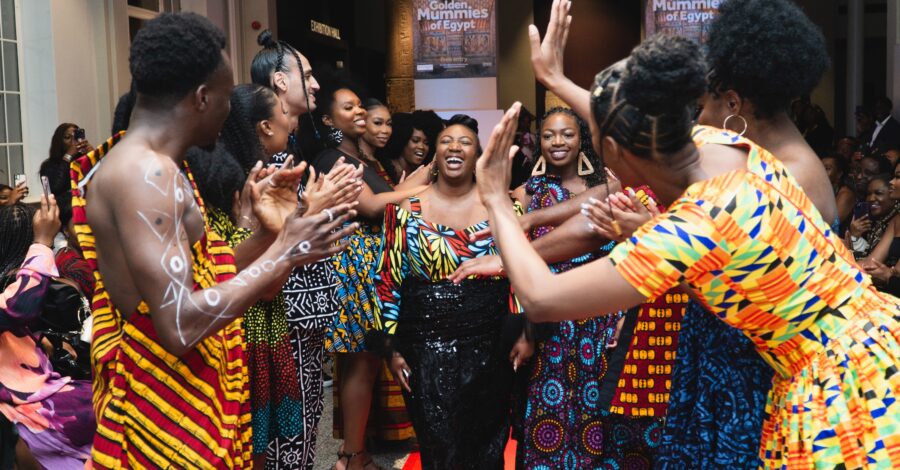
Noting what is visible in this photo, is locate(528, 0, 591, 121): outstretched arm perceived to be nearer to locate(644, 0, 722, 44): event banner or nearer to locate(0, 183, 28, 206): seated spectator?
locate(0, 183, 28, 206): seated spectator

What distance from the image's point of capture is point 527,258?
214cm

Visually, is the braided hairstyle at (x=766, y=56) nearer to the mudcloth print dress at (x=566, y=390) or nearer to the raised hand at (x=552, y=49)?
the raised hand at (x=552, y=49)

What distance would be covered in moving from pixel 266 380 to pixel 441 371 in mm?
876

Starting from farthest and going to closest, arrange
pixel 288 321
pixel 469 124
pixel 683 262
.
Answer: pixel 469 124 → pixel 288 321 → pixel 683 262

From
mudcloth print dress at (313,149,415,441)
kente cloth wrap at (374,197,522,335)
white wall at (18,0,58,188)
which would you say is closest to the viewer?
kente cloth wrap at (374,197,522,335)

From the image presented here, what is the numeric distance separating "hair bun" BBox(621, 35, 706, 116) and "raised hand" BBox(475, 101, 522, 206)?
1.10 ft

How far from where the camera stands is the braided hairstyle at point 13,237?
3859 millimetres

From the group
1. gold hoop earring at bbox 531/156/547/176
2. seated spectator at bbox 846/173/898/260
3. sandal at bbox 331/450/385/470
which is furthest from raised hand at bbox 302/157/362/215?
seated spectator at bbox 846/173/898/260

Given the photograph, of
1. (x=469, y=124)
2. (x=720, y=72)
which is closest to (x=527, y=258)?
(x=720, y=72)

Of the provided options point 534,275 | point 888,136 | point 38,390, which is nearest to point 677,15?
point 888,136

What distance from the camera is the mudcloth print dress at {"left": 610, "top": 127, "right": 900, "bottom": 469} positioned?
6.54 feet

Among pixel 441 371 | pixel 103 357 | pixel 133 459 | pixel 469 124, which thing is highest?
pixel 469 124

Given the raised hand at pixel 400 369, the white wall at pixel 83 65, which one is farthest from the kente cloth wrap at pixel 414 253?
the white wall at pixel 83 65

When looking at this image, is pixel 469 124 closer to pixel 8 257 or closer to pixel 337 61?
pixel 8 257
